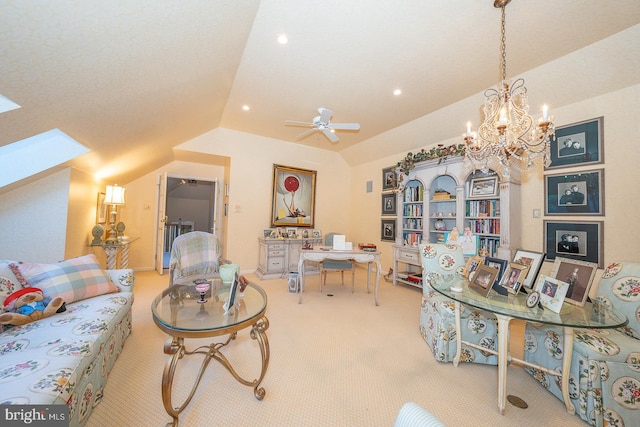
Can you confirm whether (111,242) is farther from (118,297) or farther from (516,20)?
(516,20)

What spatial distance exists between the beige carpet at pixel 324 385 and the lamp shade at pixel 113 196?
2.11 metres

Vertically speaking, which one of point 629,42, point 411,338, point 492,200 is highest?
point 629,42

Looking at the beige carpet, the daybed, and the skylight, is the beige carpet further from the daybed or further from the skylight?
the skylight

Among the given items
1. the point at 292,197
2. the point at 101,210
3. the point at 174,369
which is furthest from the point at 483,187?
the point at 101,210

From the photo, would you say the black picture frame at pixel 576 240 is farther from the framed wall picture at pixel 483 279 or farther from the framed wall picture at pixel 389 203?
the framed wall picture at pixel 389 203

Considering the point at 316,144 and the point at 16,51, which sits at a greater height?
the point at 316,144

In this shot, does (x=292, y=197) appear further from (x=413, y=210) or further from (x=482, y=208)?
(x=482, y=208)

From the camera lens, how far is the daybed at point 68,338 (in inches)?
41.1

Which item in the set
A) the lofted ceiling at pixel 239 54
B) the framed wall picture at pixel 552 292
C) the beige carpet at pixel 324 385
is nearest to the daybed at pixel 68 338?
the beige carpet at pixel 324 385

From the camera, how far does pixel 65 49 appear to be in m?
1.41

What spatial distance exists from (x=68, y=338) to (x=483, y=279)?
2814 millimetres

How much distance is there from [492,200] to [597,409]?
255 centimetres

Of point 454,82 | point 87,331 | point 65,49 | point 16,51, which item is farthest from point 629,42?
point 87,331

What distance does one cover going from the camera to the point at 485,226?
3479 mm
